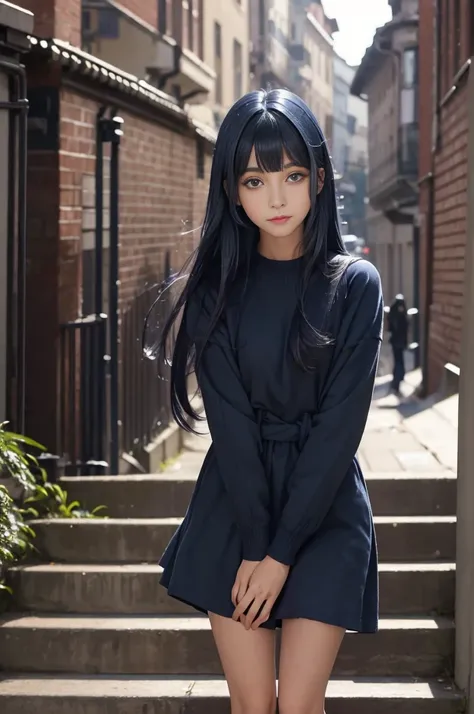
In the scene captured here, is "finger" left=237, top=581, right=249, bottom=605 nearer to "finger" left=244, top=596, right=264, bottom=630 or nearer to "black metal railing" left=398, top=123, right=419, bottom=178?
"finger" left=244, top=596, right=264, bottom=630

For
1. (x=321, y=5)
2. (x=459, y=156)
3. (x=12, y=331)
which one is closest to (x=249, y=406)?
(x=12, y=331)

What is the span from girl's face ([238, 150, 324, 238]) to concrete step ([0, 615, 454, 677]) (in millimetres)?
2628

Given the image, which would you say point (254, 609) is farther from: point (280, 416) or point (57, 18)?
point (57, 18)

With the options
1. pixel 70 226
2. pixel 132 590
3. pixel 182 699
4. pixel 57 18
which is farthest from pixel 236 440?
pixel 57 18

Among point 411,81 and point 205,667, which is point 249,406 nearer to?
point 205,667

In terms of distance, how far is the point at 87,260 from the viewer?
26.2 feet

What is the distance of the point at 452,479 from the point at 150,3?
831 cm

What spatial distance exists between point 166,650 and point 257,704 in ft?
7.84

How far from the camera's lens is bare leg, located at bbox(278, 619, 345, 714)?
2.94 metres

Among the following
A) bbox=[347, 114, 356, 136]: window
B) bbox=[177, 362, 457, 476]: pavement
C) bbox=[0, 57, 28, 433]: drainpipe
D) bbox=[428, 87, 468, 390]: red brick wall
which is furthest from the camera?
bbox=[347, 114, 356, 136]: window

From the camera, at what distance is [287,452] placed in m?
3.06

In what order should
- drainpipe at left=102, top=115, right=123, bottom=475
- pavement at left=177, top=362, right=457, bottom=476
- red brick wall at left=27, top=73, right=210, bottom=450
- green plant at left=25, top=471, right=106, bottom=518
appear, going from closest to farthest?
green plant at left=25, top=471, right=106, bottom=518
red brick wall at left=27, top=73, right=210, bottom=450
pavement at left=177, top=362, right=457, bottom=476
drainpipe at left=102, top=115, right=123, bottom=475

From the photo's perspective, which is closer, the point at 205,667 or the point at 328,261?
the point at 328,261

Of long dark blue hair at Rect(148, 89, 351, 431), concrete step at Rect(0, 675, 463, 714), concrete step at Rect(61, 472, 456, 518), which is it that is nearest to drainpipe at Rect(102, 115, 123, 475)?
concrete step at Rect(61, 472, 456, 518)
